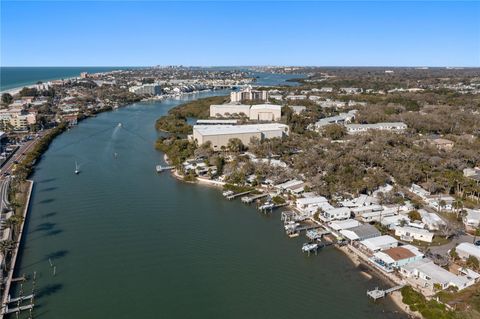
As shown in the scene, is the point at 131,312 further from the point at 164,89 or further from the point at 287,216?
the point at 164,89

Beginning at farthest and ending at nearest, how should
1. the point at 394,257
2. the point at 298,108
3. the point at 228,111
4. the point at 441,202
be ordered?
the point at 298,108 < the point at 228,111 < the point at 441,202 < the point at 394,257

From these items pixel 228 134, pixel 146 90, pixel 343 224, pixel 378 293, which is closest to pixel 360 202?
pixel 343 224

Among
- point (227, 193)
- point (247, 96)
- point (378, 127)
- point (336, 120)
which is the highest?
point (247, 96)

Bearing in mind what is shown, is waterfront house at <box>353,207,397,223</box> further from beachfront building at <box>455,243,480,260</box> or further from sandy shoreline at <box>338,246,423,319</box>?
beachfront building at <box>455,243,480,260</box>

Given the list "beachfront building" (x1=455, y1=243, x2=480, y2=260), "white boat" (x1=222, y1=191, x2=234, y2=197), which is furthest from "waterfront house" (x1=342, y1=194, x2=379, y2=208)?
"white boat" (x1=222, y1=191, x2=234, y2=197)

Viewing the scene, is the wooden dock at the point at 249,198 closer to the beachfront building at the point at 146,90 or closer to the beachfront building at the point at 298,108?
the beachfront building at the point at 298,108

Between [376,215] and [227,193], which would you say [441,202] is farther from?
[227,193]
